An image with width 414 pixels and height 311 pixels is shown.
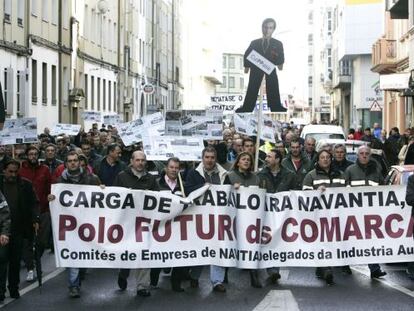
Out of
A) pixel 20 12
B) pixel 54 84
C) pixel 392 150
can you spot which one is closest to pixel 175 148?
pixel 392 150

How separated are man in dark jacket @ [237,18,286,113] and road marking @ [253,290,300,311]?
6625 millimetres

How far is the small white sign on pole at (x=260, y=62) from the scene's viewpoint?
1796cm

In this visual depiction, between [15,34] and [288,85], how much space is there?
11151 cm

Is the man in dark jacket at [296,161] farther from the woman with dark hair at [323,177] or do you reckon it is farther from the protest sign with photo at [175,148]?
the woman with dark hair at [323,177]

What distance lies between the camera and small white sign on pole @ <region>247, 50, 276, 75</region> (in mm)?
17958

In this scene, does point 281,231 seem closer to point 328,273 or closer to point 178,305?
point 328,273

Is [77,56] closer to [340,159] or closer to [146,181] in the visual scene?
[340,159]

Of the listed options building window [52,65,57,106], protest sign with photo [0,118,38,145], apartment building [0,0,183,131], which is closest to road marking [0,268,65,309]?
protest sign with photo [0,118,38,145]

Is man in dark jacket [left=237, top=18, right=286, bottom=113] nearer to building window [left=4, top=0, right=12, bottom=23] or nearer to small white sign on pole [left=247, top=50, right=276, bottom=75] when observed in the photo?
small white sign on pole [left=247, top=50, right=276, bottom=75]

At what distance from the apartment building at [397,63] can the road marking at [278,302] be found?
2205 cm

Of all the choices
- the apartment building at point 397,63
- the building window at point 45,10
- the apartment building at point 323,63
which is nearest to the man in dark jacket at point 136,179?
the apartment building at point 397,63

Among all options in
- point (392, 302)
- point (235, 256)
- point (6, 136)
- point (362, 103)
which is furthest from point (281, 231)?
point (362, 103)

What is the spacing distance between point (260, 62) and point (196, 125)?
164 inches

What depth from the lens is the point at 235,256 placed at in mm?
12891
